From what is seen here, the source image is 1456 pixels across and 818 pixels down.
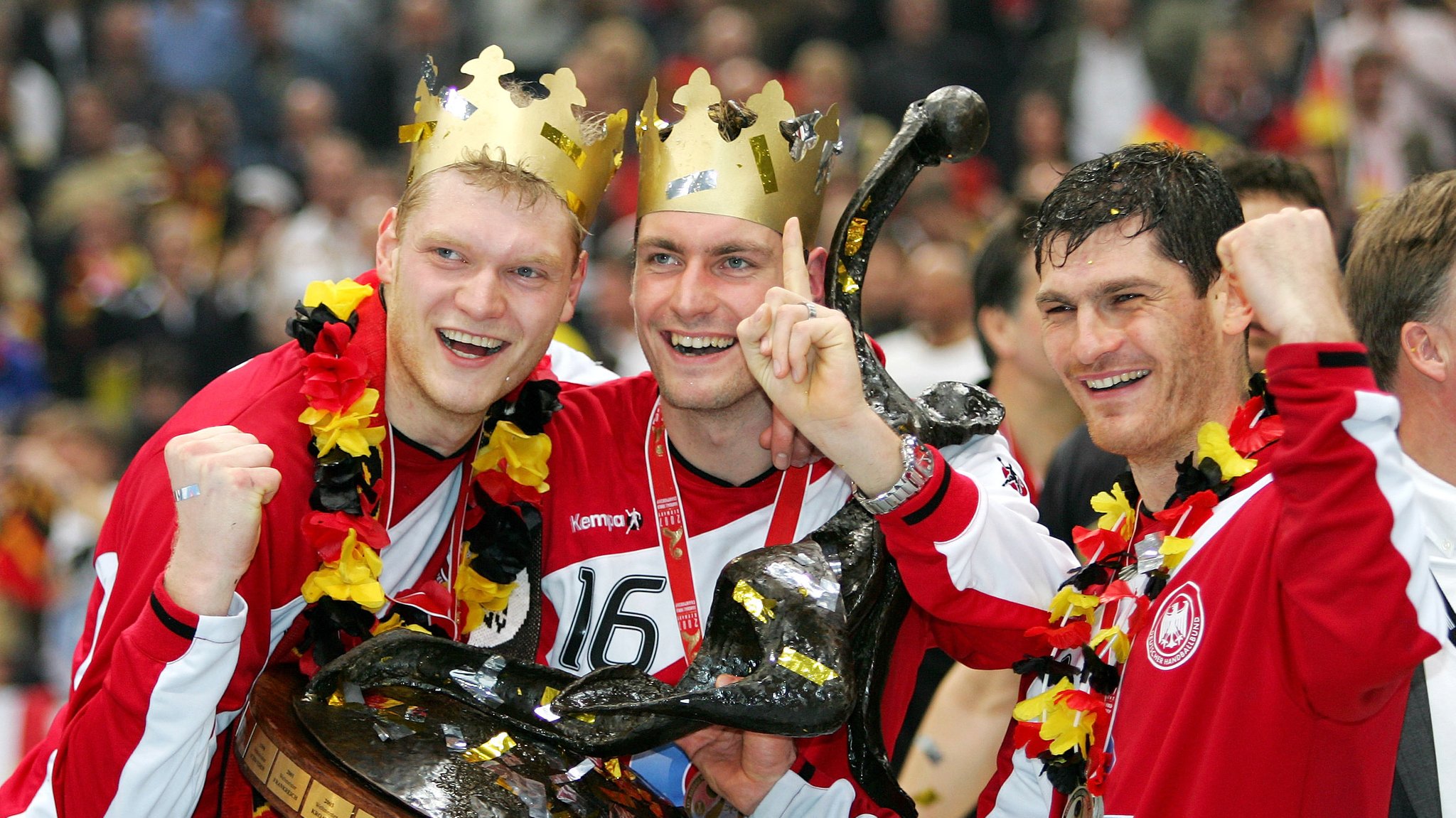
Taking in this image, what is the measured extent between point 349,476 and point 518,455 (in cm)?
45

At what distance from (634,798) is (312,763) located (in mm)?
613

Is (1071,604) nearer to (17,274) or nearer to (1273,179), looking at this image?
(1273,179)

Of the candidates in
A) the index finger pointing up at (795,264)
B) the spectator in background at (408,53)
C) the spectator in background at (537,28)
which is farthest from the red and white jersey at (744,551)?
the spectator in background at (408,53)

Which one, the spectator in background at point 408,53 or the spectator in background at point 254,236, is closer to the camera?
the spectator in background at point 254,236

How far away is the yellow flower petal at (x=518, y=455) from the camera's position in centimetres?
357

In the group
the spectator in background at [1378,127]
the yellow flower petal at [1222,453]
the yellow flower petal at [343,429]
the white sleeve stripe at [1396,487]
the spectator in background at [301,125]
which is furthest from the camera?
the spectator in background at [301,125]

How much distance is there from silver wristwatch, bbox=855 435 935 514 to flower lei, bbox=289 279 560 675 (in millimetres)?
937

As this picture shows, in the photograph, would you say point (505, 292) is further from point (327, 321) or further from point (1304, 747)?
point (1304, 747)

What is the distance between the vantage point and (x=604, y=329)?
9.05 m

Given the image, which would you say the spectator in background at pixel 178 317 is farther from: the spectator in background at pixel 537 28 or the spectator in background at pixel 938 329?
the spectator in background at pixel 938 329

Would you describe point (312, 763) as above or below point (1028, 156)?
below

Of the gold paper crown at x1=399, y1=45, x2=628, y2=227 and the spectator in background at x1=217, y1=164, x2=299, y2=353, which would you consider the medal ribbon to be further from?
the spectator in background at x1=217, y1=164, x2=299, y2=353

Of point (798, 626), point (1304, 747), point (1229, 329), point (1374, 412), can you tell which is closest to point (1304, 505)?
point (1374, 412)

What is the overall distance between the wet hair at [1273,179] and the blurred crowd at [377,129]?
2.58 metres
